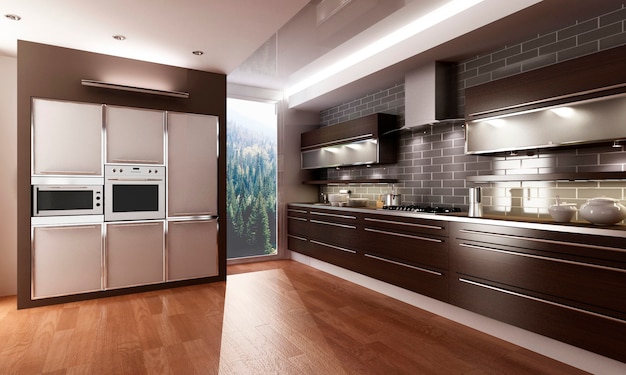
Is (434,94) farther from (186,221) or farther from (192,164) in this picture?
(186,221)

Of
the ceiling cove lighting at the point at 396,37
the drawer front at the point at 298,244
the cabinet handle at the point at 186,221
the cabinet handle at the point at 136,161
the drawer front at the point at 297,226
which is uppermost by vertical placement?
the ceiling cove lighting at the point at 396,37

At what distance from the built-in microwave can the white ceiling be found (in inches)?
57.3

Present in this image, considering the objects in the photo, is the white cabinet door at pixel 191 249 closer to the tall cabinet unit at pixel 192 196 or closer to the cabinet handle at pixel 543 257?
the tall cabinet unit at pixel 192 196

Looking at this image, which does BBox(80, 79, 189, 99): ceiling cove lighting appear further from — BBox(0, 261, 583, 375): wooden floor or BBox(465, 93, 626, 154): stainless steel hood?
BBox(465, 93, 626, 154): stainless steel hood

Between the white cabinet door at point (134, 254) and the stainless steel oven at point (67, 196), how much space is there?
0.96ft

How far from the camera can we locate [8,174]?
13.6ft

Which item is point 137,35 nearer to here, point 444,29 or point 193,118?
point 193,118

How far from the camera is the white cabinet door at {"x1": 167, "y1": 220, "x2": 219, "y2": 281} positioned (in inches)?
170

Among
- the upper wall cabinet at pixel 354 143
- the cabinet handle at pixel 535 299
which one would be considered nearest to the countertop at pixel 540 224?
the cabinet handle at pixel 535 299

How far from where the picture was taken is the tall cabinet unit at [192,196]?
14.2 ft

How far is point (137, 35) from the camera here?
11.4 feet

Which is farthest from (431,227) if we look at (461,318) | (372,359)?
(372,359)

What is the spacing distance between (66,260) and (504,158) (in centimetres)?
446

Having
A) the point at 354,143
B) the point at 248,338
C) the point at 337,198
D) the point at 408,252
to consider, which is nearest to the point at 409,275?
the point at 408,252
